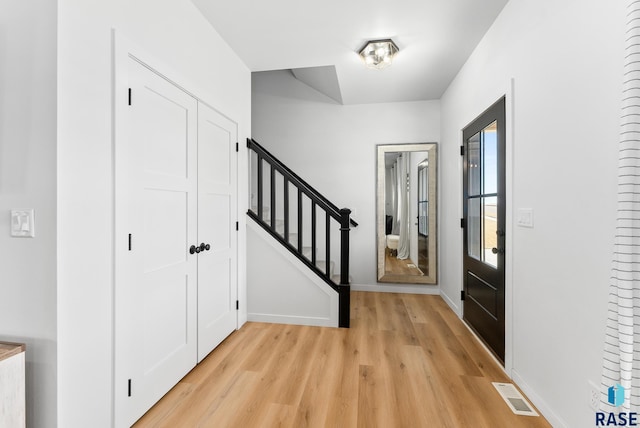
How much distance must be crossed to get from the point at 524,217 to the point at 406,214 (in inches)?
88.2

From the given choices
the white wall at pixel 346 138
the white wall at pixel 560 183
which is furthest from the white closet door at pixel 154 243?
the white wall at pixel 346 138

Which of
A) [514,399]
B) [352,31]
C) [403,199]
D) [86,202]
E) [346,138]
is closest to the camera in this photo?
[86,202]

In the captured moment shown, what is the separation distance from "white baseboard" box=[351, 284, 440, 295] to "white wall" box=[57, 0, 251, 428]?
10.7 feet

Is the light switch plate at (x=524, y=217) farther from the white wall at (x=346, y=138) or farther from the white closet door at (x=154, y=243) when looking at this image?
the white wall at (x=346, y=138)

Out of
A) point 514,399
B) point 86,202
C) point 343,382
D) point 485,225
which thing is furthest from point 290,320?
point 86,202

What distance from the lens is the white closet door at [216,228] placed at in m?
2.24

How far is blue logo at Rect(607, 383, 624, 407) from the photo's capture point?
1.02 m

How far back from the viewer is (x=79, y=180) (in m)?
1.27

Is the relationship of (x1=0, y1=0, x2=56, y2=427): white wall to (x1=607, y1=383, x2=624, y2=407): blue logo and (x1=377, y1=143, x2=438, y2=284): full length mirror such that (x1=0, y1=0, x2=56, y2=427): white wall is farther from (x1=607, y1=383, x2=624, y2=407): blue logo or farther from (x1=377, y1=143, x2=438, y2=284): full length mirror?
(x1=377, y1=143, x2=438, y2=284): full length mirror

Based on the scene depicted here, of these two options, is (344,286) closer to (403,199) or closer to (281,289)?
(281,289)

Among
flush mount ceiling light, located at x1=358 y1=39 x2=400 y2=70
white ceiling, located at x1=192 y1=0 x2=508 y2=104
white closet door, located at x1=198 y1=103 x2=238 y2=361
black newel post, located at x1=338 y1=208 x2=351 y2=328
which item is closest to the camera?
white ceiling, located at x1=192 y1=0 x2=508 y2=104

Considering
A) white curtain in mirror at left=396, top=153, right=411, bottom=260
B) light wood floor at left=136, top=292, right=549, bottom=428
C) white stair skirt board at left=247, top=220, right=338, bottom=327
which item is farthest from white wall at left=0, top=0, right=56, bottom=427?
white curtain in mirror at left=396, top=153, right=411, bottom=260

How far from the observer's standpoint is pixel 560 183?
1.54 metres

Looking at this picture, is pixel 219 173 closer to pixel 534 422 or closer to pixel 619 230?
pixel 619 230
